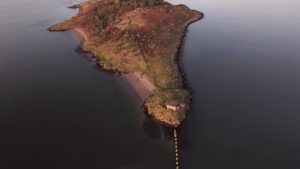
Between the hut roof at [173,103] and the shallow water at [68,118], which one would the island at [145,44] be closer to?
the hut roof at [173,103]

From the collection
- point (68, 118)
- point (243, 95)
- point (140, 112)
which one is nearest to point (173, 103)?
point (140, 112)

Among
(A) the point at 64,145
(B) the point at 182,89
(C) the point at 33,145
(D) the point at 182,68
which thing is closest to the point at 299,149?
(B) the point at 182,89

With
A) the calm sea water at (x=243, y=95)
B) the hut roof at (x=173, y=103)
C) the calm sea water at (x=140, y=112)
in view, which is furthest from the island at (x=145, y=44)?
the calm sea water at (x=243, y=95)

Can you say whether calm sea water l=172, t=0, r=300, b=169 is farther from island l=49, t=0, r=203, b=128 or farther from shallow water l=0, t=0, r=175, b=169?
shallow water l=0, t=0, r=175, b=169

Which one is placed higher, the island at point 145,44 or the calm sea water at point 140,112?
the island at point 145,44

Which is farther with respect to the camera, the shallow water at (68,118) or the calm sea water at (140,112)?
the calm sea water at (140,112)

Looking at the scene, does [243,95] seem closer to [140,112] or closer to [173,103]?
[173,103]

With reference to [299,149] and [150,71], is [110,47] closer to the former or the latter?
[150,71]
